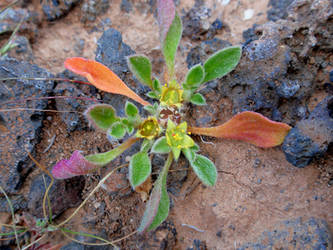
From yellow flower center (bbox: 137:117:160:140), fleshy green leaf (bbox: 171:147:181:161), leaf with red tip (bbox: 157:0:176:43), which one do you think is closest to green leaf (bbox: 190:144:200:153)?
fleshy green leaf (bbox: 171:147:181:161)

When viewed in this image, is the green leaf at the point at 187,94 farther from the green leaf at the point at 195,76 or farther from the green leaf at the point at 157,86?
the green leaf at the point at 157,86

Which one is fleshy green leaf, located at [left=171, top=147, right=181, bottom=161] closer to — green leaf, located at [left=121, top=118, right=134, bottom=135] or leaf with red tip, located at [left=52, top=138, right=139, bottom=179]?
green leaf, located at [left=121, top=118, right=134, bottom=135]

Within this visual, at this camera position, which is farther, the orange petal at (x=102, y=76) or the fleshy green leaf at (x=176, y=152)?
the orange petal at (x=102, y=76)

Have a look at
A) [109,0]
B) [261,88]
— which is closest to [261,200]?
[261,88]

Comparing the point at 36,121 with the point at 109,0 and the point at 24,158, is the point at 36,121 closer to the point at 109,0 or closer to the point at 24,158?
the point at 24,158

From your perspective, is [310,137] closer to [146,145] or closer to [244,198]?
[244,198]

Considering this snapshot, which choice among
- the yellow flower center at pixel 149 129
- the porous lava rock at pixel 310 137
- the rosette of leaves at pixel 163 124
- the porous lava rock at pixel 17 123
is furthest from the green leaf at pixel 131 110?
the porous lava rock at pixel 310 137
